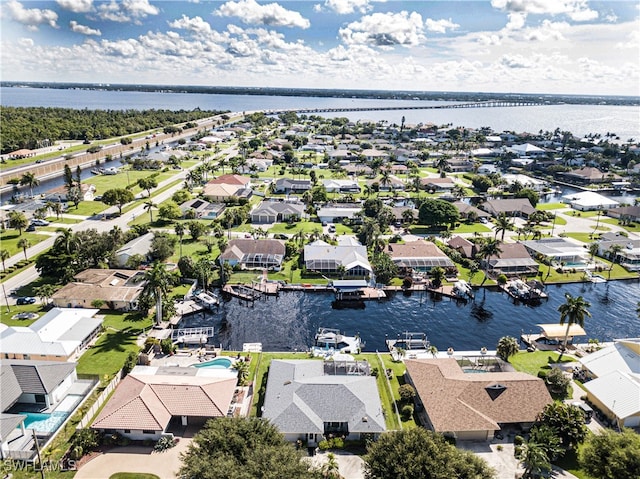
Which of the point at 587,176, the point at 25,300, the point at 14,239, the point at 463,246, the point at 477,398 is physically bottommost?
the point at 25,300

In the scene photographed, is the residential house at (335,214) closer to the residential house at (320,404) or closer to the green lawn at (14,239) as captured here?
the green lawn at (14,239)

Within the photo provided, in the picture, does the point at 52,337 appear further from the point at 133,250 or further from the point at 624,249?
the point at 624,249

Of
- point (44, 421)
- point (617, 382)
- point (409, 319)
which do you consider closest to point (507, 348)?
point (617, 382)

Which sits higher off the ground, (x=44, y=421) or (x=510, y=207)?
(x=510, y=207)

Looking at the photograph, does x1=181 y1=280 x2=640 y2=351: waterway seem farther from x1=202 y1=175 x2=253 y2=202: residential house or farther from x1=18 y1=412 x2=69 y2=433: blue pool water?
x1=202 y1=175 x2=253 y2=202: residential house

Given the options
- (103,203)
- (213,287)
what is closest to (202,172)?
(103,203)

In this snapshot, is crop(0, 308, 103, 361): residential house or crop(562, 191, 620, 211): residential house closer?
crop(0, 308, 103, 361): residential house

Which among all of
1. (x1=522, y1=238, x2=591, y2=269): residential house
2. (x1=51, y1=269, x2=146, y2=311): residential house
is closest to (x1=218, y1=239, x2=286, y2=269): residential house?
(x1=51, y1=269, x2=146, y2=311): residential house
